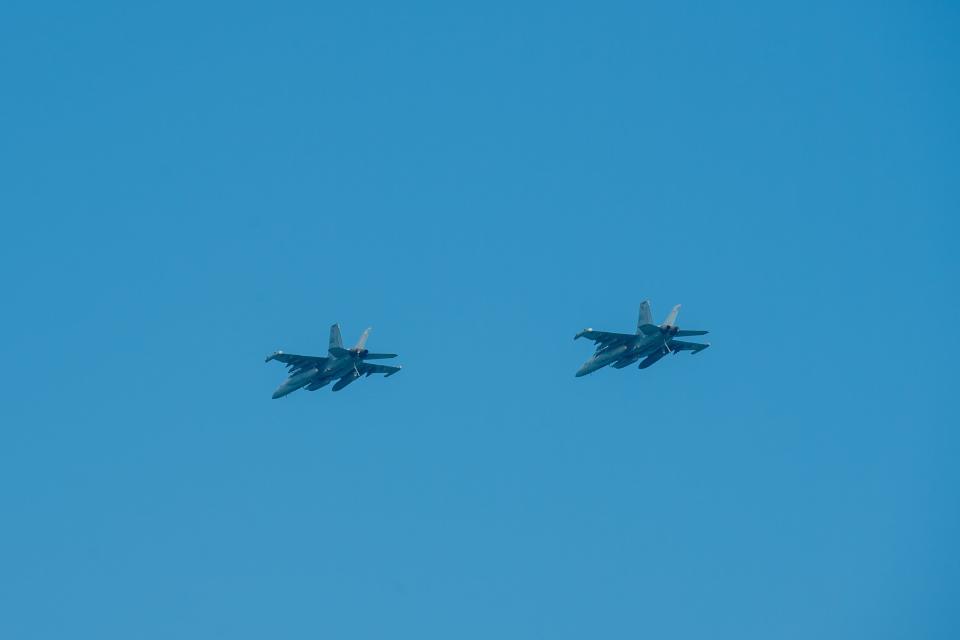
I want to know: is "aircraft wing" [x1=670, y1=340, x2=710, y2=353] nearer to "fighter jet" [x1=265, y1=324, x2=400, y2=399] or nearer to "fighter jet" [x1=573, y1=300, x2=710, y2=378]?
"fighter jet" [x1=573, y1=300, x2=710, y2=378]

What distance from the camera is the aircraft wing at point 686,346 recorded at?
153m

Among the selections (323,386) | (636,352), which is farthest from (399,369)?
(636,352)

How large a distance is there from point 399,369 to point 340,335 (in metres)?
8.82

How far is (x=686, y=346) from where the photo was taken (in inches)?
6053

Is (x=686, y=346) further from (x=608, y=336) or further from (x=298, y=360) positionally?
(x=298, y=360)

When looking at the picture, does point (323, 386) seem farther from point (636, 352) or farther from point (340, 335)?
point (636, 352)

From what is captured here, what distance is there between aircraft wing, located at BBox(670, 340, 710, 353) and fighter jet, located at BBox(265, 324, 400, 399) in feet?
70.8

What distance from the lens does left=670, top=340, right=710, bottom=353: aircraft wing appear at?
6029 inches

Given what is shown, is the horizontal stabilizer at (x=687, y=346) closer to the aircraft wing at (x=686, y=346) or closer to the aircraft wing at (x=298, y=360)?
the aircraft wing at (x=686, y=346)

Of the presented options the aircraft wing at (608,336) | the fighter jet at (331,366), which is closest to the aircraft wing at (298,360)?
the fighter jet at (331,366)

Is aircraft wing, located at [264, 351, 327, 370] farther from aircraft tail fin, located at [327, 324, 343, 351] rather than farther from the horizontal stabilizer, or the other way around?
the horizontal stabilizer

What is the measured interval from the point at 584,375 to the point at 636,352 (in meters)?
5.40

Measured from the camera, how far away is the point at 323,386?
15475cm

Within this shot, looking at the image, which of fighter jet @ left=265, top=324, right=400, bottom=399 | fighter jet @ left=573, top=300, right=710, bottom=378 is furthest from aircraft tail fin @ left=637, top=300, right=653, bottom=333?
fighter jet @ left=265, top=324, right=400, bottom=399
